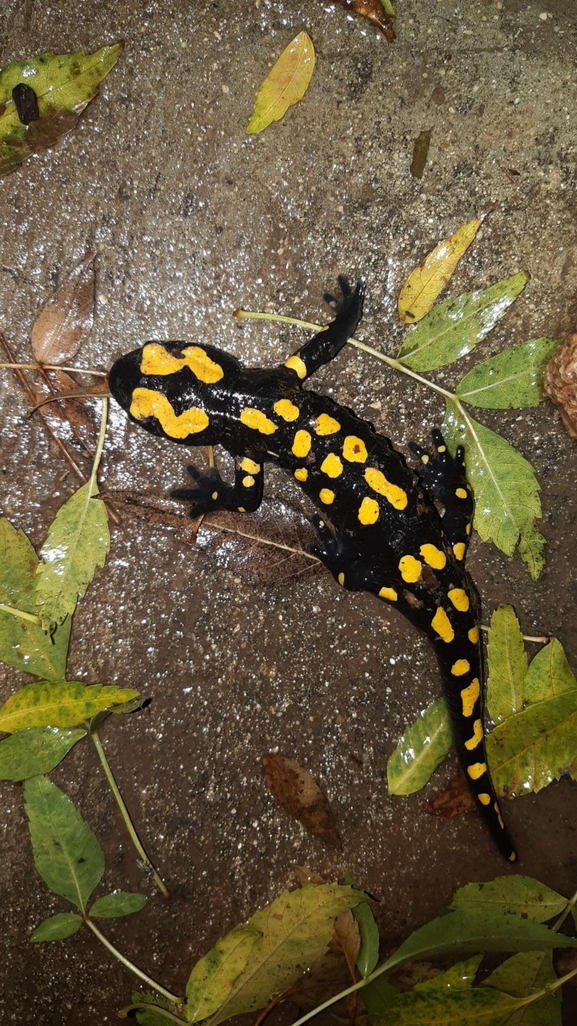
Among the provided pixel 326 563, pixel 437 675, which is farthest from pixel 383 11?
pixel 437 675

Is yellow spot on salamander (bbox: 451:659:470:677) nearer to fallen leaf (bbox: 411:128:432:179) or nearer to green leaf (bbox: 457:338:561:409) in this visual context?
green leaf (bbox: 457:338:561:409)

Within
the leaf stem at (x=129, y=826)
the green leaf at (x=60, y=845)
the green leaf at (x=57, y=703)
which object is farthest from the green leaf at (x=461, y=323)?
the green leaf at (x=60, y=845)

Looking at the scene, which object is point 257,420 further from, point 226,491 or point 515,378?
point 515,378

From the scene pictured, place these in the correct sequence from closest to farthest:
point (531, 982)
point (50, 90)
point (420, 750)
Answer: point (531, 982) < point (50, 90) < point (420, 750)

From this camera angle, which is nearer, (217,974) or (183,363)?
(217,974)

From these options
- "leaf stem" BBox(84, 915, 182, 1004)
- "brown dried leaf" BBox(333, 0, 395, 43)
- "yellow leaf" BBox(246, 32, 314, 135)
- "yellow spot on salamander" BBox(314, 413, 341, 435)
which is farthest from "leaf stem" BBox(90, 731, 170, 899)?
"brown dried leaf" BBox(333, 0, 395, 43)

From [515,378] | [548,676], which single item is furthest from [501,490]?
[548,676]

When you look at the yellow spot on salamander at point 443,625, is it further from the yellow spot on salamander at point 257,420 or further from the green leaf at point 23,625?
the green leaf at point 23,625
